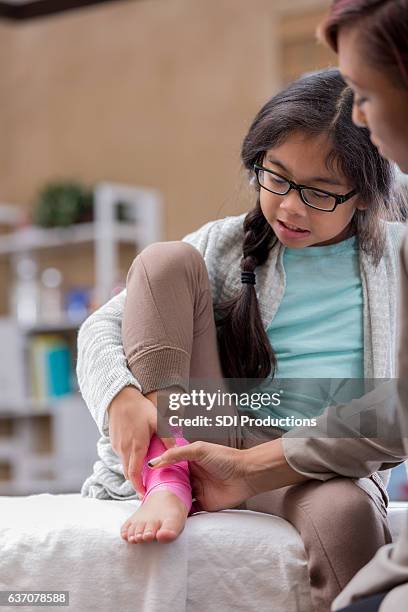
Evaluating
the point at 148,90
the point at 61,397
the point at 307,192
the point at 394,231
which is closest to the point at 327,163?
the point at 307,192

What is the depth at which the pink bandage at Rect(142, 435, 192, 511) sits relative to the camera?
1.25 m

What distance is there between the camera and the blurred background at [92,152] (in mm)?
4598

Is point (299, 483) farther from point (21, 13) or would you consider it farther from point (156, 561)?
point (21, 13)

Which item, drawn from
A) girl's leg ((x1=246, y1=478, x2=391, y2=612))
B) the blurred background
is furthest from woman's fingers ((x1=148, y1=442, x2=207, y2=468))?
the blurred background

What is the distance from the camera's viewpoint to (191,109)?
15.6 feet

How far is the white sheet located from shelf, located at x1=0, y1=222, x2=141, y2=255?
11.5 ft

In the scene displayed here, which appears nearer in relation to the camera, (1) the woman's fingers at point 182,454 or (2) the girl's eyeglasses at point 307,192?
(1) the woman's fingers at point 182,454

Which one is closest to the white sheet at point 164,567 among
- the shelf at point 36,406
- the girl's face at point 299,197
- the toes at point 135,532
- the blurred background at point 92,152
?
the toes at point 135,532

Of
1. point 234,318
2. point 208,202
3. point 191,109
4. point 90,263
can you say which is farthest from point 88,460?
point 234,318

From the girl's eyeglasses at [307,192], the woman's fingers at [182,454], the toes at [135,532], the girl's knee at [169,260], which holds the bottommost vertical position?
the toes at [135,532]

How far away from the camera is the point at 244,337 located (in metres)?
1.49

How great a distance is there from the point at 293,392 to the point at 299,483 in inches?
8.3

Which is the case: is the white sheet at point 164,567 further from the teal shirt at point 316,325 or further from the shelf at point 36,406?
the shelf at point 36,406

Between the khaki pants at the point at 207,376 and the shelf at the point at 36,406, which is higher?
the khaki pants at the point at 207,376
